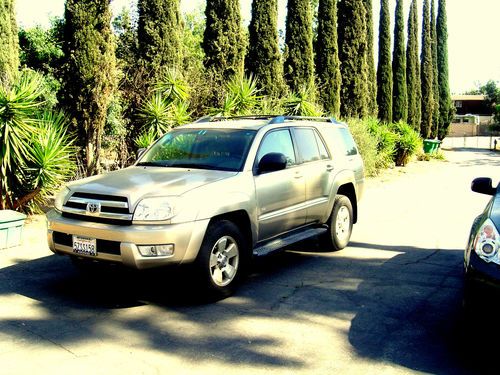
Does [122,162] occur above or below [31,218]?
above

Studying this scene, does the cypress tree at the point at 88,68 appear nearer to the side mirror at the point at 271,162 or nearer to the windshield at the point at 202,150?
the windshield at the point at 202,150

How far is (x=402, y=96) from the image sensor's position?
33.4 m

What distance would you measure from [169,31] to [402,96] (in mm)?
22486

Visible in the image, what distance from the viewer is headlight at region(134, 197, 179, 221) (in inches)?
198

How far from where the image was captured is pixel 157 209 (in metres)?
5.06

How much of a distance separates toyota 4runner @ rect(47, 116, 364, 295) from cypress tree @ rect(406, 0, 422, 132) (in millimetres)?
29527

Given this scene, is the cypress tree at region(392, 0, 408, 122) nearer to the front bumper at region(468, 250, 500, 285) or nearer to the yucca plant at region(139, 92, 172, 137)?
the yucca plant at region(139, 92, 172, 137)

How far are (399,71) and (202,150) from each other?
99.1 ft

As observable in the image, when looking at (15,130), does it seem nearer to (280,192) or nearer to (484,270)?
(280,192)

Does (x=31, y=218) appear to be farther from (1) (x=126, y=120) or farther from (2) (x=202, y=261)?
(2) (x=202, y=261)

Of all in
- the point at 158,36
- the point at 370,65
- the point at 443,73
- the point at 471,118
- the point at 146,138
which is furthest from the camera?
the point at 471,118

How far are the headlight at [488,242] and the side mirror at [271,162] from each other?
2425 millimetres

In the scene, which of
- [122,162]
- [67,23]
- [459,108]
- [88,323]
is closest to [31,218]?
[122,162]

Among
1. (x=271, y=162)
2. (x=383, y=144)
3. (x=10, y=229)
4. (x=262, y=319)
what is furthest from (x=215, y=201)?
(x=383, y=144)
